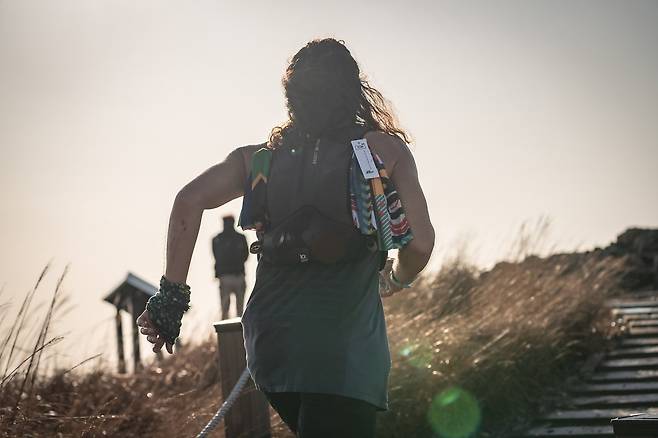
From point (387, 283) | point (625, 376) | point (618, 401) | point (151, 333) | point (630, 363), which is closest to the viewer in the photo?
point (151, 333)

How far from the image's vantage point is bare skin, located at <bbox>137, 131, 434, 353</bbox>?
7.86 feet

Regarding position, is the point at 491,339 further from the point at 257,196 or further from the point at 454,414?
the point at 257,196

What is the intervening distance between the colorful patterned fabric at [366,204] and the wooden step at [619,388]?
5493 millimetres

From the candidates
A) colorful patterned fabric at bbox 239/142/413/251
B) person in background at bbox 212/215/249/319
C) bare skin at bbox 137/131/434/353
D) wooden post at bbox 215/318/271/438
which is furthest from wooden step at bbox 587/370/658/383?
colorful patterned fabric at bbox 239/142/413/251

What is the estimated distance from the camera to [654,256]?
1970cm

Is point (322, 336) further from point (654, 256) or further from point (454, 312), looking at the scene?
point (654, 256)

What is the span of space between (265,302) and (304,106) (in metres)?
0.52

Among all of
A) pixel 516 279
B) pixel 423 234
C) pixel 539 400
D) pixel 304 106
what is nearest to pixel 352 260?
pixel 423 234

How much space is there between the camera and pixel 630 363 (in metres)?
8.50

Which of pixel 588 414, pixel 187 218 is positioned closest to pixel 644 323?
pixel 588 414

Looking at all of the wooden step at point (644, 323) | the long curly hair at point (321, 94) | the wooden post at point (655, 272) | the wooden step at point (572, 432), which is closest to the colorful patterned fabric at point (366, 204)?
the long curly hair at point (321, 94)

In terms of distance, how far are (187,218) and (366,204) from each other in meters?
0.46

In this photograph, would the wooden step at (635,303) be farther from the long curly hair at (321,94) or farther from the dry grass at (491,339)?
the long curly hair at (321,94)

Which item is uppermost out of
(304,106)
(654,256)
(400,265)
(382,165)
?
(654,256)
